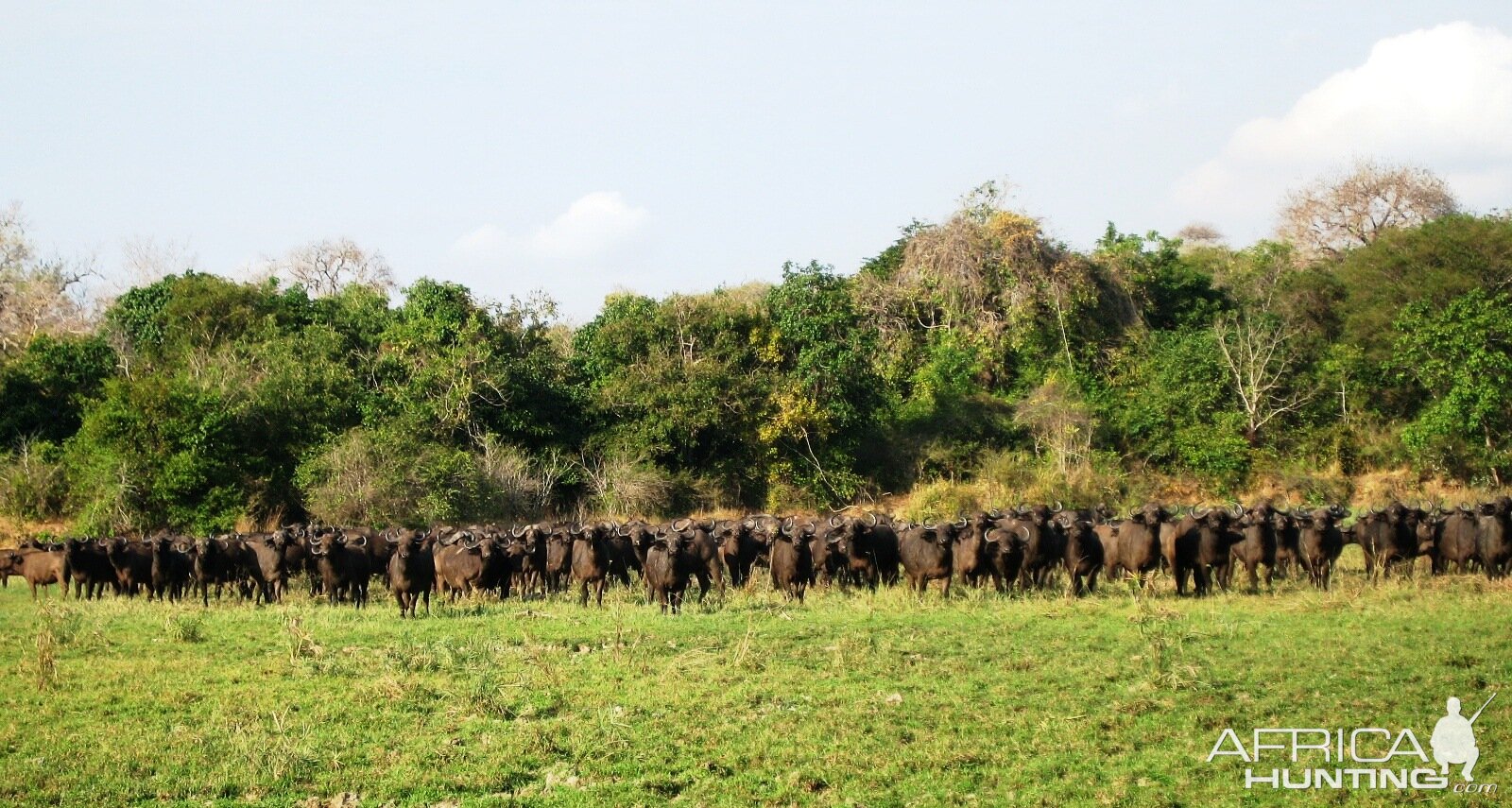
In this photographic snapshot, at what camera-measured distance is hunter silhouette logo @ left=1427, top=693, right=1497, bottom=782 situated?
29.8 feet

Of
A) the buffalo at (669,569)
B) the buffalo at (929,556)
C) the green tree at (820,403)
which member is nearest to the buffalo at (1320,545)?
the buffalo at (929,556)

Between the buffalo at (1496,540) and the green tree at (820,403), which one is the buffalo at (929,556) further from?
the green tree at (820,403)

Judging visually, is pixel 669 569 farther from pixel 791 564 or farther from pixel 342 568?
pixel 342 568

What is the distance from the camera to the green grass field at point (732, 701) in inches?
361

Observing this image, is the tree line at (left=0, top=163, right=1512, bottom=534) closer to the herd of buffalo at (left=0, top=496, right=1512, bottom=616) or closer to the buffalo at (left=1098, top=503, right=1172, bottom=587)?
the herd of buffalo at (left=0, top=496, right=1512, bottom=616)

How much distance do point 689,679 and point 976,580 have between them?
906 centimetres

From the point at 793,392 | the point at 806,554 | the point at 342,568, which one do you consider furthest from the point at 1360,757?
the point at 793,392

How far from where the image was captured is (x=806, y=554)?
68.0ft

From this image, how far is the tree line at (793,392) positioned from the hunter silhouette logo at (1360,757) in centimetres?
2434

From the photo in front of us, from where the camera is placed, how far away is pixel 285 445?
1358 inches

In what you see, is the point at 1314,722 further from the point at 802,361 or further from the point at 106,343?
the point at 106,343

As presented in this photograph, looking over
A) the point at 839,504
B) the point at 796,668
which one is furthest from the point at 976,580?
the point at 839,504

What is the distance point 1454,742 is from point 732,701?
5.42 meters

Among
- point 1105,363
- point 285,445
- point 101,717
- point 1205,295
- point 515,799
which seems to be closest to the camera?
point 515,799
